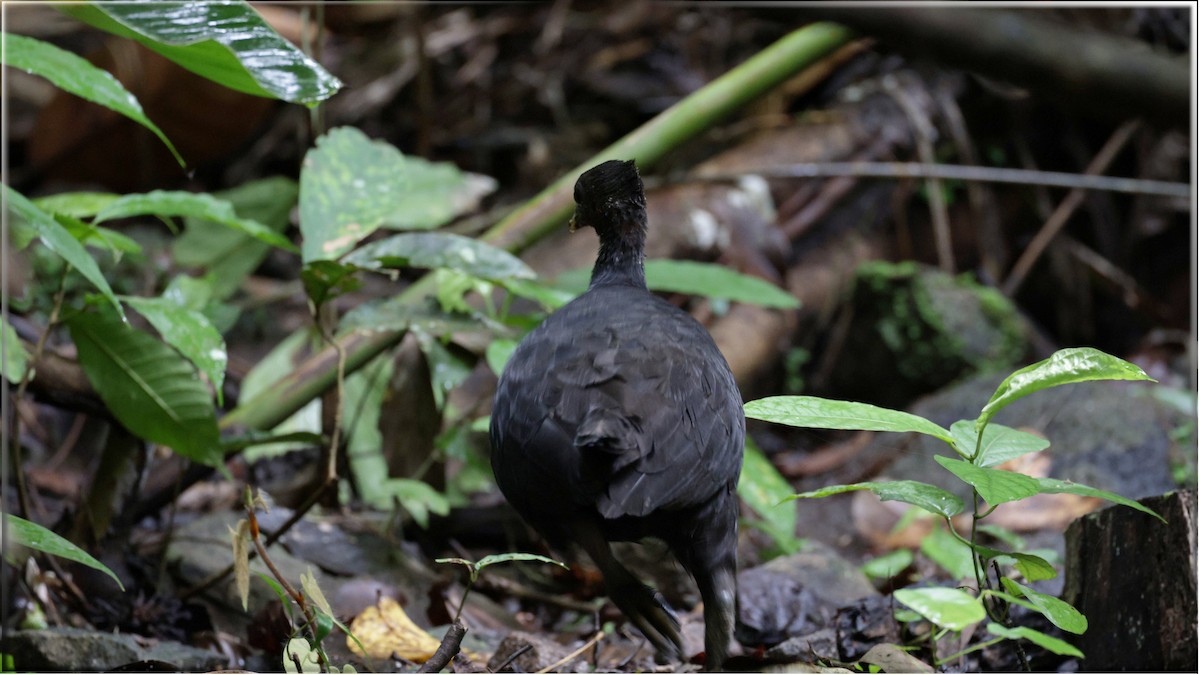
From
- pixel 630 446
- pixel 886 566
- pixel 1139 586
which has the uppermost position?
pixel 630 446

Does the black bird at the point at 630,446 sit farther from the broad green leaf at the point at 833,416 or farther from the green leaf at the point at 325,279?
the green leaf at the point at 325,279

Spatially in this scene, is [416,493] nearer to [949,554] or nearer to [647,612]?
[647,612]

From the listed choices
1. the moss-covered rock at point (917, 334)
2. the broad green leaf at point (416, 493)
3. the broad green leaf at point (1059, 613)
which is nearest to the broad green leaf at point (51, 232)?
the broad green leaf at point (416, 493)

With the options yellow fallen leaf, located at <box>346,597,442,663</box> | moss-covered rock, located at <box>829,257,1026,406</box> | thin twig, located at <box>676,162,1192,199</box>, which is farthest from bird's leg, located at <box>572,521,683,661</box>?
moss-covered rock, located at <box>829,257,1026,406</box>

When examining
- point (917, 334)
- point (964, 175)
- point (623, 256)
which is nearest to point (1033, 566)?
point (623, 256)

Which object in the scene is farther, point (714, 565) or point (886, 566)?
point (886, 566)

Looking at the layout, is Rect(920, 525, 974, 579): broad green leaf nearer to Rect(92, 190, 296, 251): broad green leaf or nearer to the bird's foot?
the bird's foot
